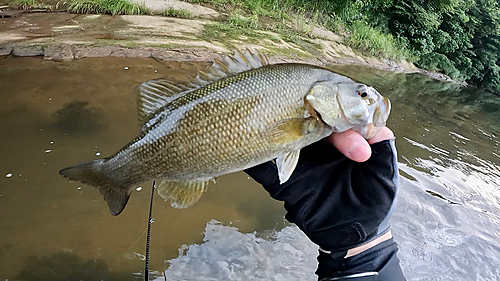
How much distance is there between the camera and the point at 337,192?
227 cm

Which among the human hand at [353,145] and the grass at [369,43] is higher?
the human hand at [353,145]

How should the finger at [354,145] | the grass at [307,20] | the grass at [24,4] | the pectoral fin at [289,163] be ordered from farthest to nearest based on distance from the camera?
1. the grass at [307,20]
2. the grass at [24,4]
3. the pectoral fin at [289,163]
4. the finger at [354,145]

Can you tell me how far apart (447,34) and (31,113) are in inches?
1038

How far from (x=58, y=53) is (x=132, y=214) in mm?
4890

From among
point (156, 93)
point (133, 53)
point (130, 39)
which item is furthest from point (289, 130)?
point (130, 39)

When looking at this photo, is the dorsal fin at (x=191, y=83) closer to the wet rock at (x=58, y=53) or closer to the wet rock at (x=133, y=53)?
the wet rock at (x=58, y=53)

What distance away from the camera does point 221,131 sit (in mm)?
1902

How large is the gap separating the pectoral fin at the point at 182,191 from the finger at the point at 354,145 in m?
0.83

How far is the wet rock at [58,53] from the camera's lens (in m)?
6.87

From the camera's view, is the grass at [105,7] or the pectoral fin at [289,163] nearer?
the pectoral fin at [289,163]

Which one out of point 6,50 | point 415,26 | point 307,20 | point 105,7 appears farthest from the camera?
point 415,26

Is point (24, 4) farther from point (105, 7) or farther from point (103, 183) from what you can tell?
point (103, 183)

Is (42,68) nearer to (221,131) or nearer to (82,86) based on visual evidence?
(82,86)

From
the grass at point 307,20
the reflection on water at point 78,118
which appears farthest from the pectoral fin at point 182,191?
the grass at point 307,20
